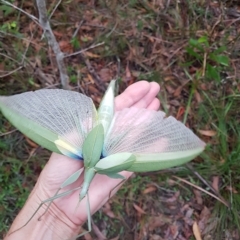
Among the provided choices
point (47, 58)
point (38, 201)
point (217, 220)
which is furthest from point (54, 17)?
point (217, 220)

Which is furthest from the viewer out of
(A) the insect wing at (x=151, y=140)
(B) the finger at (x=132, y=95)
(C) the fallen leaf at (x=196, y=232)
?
(C) the fallen leaf at (x=196, y=232)

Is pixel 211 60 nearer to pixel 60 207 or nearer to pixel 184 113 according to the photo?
pixel 184 113

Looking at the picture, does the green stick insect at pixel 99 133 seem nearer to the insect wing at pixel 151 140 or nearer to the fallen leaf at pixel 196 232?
the insect wing at pixel 151 140

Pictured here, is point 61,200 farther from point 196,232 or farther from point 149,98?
point 196,232

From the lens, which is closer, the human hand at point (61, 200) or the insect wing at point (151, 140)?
the insect wing at point (151, 140)

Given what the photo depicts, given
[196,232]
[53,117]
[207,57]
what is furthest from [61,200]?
[207,57]

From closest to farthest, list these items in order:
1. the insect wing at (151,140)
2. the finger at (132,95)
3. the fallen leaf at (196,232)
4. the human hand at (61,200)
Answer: the insect wing at (151,140) < the human hand at (61,200) < the finger at (132,95) < the fallen leaf at (196,232)

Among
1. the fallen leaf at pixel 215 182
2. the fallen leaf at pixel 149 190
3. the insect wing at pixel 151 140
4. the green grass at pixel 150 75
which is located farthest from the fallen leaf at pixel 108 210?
the insect wing at pixel 151 140
